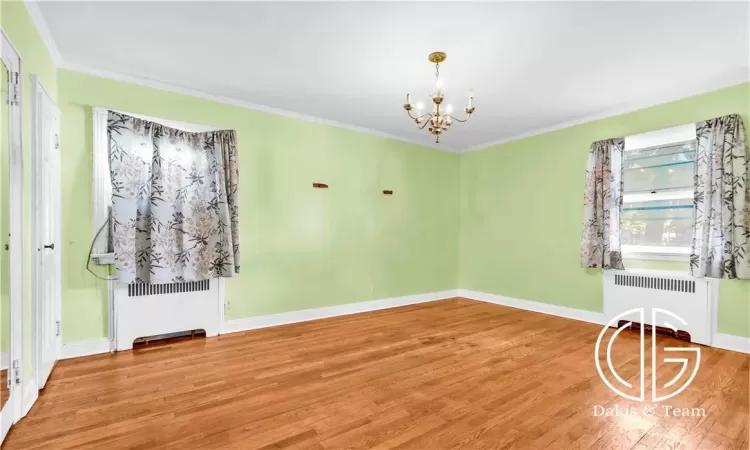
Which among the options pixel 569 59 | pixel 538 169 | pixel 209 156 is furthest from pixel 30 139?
pixel 538 169

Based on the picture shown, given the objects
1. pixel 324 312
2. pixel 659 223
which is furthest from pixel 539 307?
pixel 324 312

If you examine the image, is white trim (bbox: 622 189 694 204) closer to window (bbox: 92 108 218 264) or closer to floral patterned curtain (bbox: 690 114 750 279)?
floral patterned curtain (bbox: 690 114 750 279)

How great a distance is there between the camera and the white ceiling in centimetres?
239

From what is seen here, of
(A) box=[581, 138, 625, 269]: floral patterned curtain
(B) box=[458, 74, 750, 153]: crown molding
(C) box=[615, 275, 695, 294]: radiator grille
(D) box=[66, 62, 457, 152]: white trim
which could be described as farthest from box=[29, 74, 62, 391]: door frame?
(C) box=[615, 275, 695, 294]: radiator grille

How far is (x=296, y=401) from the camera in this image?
7.70 ft

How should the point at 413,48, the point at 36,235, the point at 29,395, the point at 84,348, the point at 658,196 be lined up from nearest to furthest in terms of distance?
1. the point at 29,395
2. the point at 36,235
3. the point at 413,48
4. the point at 84,348
5. the point at 658,196

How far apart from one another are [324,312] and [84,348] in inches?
97.7

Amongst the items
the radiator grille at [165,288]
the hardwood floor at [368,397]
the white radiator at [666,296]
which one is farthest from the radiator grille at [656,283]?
the radiator grille at [165,288]

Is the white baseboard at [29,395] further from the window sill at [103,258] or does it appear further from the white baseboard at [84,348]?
the window sill at [103,258]

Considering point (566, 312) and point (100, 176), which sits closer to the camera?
point (100, 176)

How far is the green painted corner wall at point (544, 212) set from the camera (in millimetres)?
3551

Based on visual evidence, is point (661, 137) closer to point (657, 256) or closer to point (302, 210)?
point (657, 256)

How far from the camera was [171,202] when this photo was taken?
3467 millimetres

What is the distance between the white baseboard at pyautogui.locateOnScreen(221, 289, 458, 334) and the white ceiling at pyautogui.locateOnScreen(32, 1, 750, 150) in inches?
101
